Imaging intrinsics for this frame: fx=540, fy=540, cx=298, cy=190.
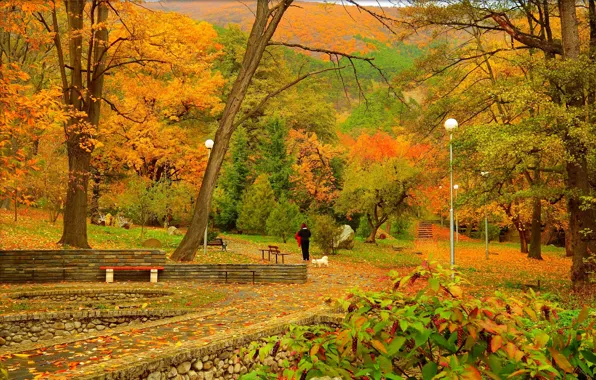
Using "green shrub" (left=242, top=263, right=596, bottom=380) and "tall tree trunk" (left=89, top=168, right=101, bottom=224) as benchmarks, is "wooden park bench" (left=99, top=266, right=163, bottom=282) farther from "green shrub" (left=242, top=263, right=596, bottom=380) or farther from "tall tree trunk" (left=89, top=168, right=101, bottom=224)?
"tall tree trunk" (left=89, top=168, right=101, bottom=224)

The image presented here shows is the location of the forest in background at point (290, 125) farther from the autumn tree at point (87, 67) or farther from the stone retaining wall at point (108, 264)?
the stone retaining wall at point (108, 264)

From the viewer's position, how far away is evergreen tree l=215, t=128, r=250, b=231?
129 feet

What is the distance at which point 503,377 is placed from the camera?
9.18ft

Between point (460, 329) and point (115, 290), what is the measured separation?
458 inches

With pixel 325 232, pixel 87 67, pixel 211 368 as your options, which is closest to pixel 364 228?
pixel 325 232

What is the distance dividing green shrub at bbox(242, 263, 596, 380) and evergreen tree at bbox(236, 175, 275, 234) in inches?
1330

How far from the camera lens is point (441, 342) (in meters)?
2.88

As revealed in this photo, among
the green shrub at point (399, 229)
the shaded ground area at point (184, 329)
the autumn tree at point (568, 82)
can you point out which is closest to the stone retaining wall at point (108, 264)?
the shaded ground area at point (184, 329)

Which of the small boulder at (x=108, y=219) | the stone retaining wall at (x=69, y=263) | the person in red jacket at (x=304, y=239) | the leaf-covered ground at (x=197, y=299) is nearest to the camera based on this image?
the leaf-covered ground at (x=197, y=299)

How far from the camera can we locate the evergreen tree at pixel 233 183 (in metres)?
39.5

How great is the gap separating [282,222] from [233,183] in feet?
25.7

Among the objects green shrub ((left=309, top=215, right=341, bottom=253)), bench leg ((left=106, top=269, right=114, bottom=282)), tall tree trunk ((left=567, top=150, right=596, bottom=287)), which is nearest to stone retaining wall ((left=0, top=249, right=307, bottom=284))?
bench leg ((left=106, top=269, right=114, bottom=282))

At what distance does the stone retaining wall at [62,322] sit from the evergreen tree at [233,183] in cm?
2789

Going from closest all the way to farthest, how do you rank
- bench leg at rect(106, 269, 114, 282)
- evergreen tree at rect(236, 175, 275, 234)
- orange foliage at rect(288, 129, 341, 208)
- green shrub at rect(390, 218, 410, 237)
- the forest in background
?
the forest in background
bench leg at rect(106, 269, 114, 282)
evergreen tree at rect(236, 175, 275, 234)
orange foliage at rect(288, 129, 341, 208)
green shrub at rect(390, 218, 410, 237)
